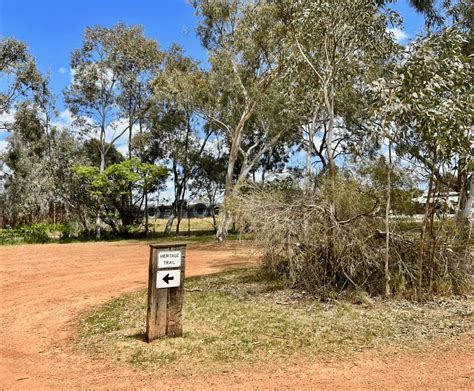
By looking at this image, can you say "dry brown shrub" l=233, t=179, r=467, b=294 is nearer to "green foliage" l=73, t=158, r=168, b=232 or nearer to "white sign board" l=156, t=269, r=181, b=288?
"white sign board" l=156, t=269, r=181, b=288

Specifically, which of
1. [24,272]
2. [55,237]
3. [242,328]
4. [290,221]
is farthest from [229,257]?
[55,237]

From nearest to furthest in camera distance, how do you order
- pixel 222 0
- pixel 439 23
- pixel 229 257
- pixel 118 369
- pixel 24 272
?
pixel 118 369 < pixel 24 272 < pixel 229 257 < pixel 439 23 < pixel 222 0

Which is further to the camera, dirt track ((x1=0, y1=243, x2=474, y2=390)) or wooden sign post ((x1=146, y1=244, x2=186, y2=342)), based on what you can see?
wooden sign post ((x1=146, y1=244, x2=186, y2=342))

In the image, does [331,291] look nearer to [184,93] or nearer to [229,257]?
[229,257]

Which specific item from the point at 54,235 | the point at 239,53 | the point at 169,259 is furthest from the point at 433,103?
the point at 54,235

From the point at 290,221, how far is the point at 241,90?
14.1 m

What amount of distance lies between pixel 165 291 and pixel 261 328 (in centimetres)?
126

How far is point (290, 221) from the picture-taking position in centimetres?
713

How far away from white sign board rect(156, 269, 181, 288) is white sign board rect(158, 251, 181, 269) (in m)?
0.07

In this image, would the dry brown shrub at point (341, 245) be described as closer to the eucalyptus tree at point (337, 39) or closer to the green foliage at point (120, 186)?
the eucalyptus tree at point (337, 39)

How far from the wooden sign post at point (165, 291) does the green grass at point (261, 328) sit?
0.16 m

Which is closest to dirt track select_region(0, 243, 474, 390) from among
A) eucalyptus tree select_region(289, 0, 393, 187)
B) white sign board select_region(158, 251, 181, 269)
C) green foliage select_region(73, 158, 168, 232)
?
white sign board select_region(158, 251, 181, 269)

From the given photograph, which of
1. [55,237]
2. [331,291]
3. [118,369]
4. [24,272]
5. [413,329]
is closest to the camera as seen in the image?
[118,369]

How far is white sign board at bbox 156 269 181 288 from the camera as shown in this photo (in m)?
5.00
